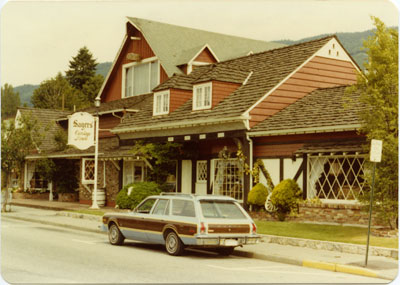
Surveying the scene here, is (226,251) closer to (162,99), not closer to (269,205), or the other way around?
(269,205)

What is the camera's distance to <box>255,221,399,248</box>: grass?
52.8ft

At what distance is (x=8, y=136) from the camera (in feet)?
93.2

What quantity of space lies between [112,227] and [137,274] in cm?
546

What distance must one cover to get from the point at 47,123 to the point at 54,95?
3476cm

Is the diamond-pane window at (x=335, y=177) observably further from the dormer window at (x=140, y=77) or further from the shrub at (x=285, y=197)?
the dormer window at (x=140, y=77)

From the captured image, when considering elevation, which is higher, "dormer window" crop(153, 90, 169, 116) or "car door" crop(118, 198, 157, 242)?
"dormer window" crop(153, 90, 169, 116)

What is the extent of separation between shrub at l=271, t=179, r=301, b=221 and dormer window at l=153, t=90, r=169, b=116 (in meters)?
8.50

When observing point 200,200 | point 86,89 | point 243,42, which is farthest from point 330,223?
point 86,89

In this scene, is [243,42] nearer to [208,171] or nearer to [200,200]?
[208,171]

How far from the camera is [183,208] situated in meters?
15.0

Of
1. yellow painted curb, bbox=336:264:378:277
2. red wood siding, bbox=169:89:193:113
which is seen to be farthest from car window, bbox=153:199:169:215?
red wood siding, bbox=169:89:193:113

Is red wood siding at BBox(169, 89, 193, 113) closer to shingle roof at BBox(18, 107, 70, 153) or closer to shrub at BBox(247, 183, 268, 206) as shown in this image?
shrub at BBox(247, 183, 268, 206)

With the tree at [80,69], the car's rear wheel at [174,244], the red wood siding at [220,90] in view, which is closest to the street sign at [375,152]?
the car's rear wheel at [174,244]

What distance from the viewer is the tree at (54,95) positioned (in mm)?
76500
